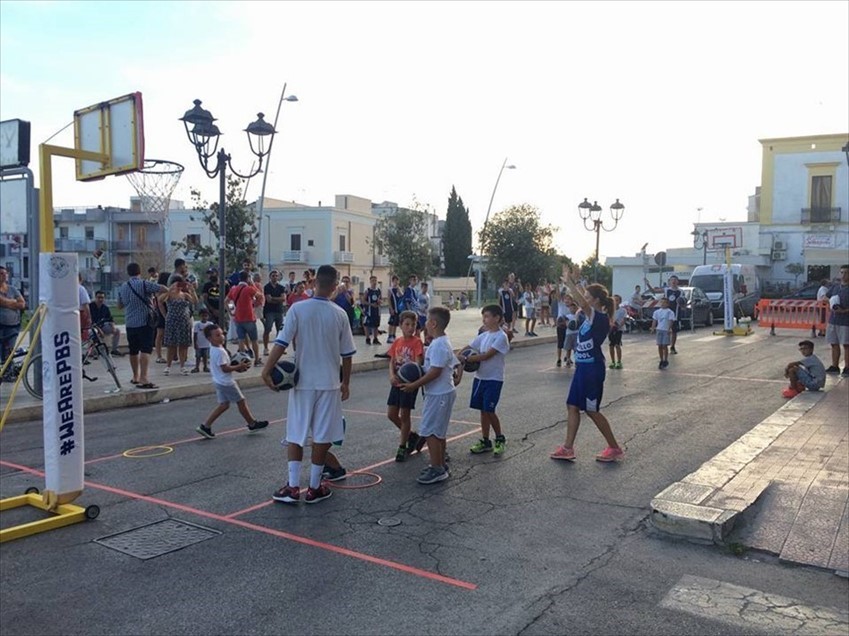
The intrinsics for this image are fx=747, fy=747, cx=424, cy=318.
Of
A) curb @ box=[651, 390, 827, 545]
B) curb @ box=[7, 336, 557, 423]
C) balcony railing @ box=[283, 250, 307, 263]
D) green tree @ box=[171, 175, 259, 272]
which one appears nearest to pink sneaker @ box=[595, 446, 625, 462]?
curb @ box=[651, 390, 827, 545]

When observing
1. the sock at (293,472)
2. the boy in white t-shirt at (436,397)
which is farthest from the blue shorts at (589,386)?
the sock at (293,472)

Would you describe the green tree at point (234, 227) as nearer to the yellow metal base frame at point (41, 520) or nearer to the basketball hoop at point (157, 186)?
the basketball hoop at point (157, 186)

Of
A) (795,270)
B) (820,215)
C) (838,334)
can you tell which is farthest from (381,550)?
Answer: (820,215)

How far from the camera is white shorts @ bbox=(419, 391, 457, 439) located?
6957 mm

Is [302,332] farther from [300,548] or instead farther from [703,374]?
[703,374]

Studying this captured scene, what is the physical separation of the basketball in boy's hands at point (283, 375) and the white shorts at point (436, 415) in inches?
56.9

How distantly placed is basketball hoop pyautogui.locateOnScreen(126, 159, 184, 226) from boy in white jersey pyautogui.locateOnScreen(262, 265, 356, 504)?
7999 millimetres

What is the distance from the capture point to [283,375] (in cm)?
609

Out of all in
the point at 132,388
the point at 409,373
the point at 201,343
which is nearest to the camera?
the point at 409,373

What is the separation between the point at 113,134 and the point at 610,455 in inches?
223

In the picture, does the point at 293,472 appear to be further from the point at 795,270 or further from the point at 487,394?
the point at 795,270

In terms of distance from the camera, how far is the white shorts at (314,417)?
6234 millimetres

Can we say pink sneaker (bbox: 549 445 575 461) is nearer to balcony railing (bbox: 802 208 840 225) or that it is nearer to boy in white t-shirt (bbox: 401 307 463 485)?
boy in white t-shirt (bbox: 401 307 463 485)

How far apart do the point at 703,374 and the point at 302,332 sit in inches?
436
